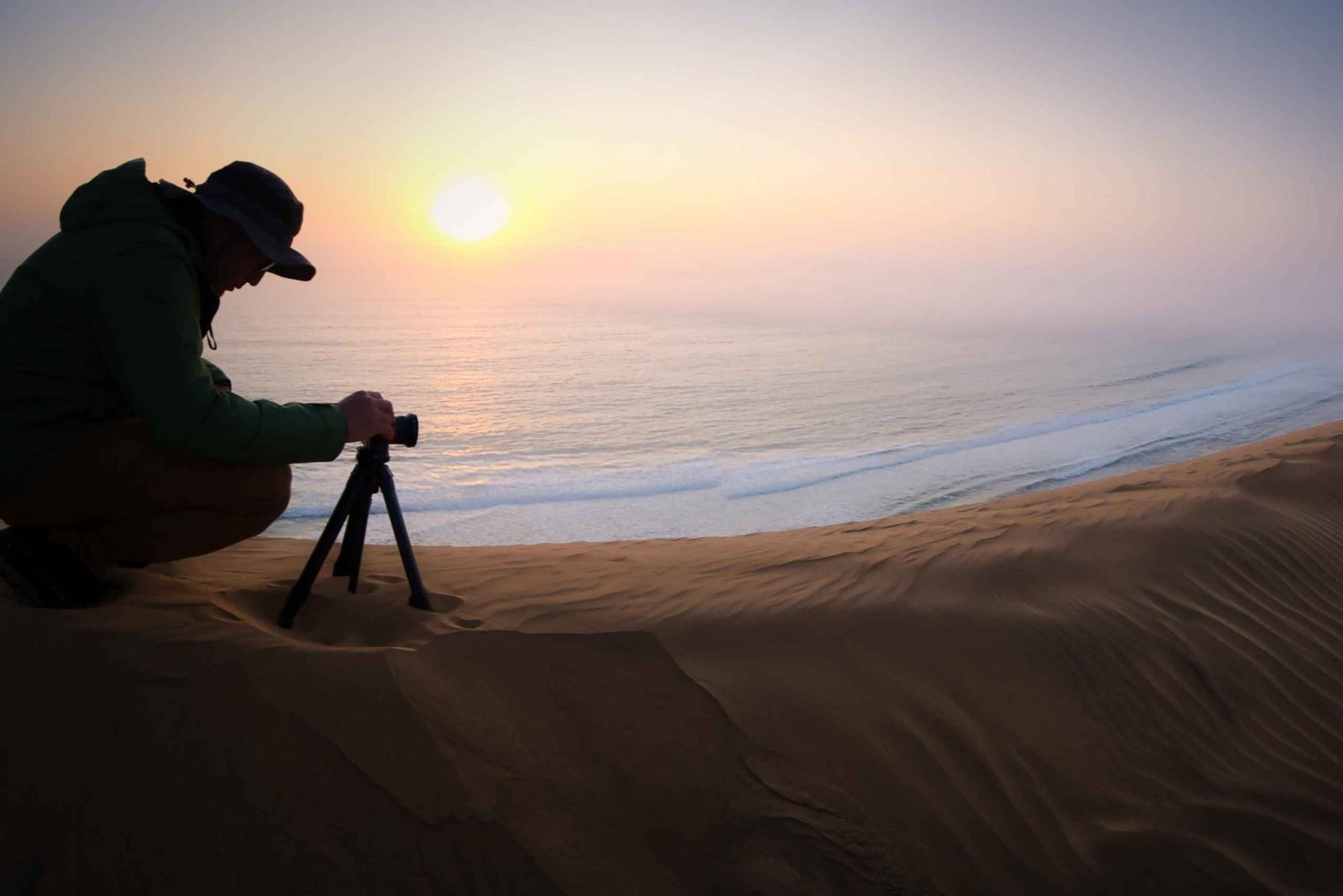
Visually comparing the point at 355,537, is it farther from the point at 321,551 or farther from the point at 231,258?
the point at 231,258

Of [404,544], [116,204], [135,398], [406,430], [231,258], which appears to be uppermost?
[116,204]

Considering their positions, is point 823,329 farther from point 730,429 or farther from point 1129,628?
point 1129,628

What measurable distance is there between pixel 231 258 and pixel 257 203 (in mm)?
190

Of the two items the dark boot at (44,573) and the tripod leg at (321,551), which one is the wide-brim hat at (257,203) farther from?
the dark boot at (44,573)

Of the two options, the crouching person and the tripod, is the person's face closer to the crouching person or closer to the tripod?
the crouching person

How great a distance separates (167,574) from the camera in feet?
9.89

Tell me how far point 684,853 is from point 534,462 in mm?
6807

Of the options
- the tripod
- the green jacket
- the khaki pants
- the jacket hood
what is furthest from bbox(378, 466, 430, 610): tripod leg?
the jacket hood

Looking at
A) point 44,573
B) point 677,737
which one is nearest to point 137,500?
point 44,573

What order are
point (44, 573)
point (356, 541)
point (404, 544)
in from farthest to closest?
1. point (356, 541)
2. point (404, 544)
3. point (44, 573)

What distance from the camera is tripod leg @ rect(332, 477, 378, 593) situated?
298 cm

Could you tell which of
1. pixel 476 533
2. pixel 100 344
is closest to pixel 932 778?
pixel 100 344

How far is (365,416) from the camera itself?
277 centimetres

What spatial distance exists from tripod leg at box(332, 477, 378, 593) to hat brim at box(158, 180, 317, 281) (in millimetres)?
749
